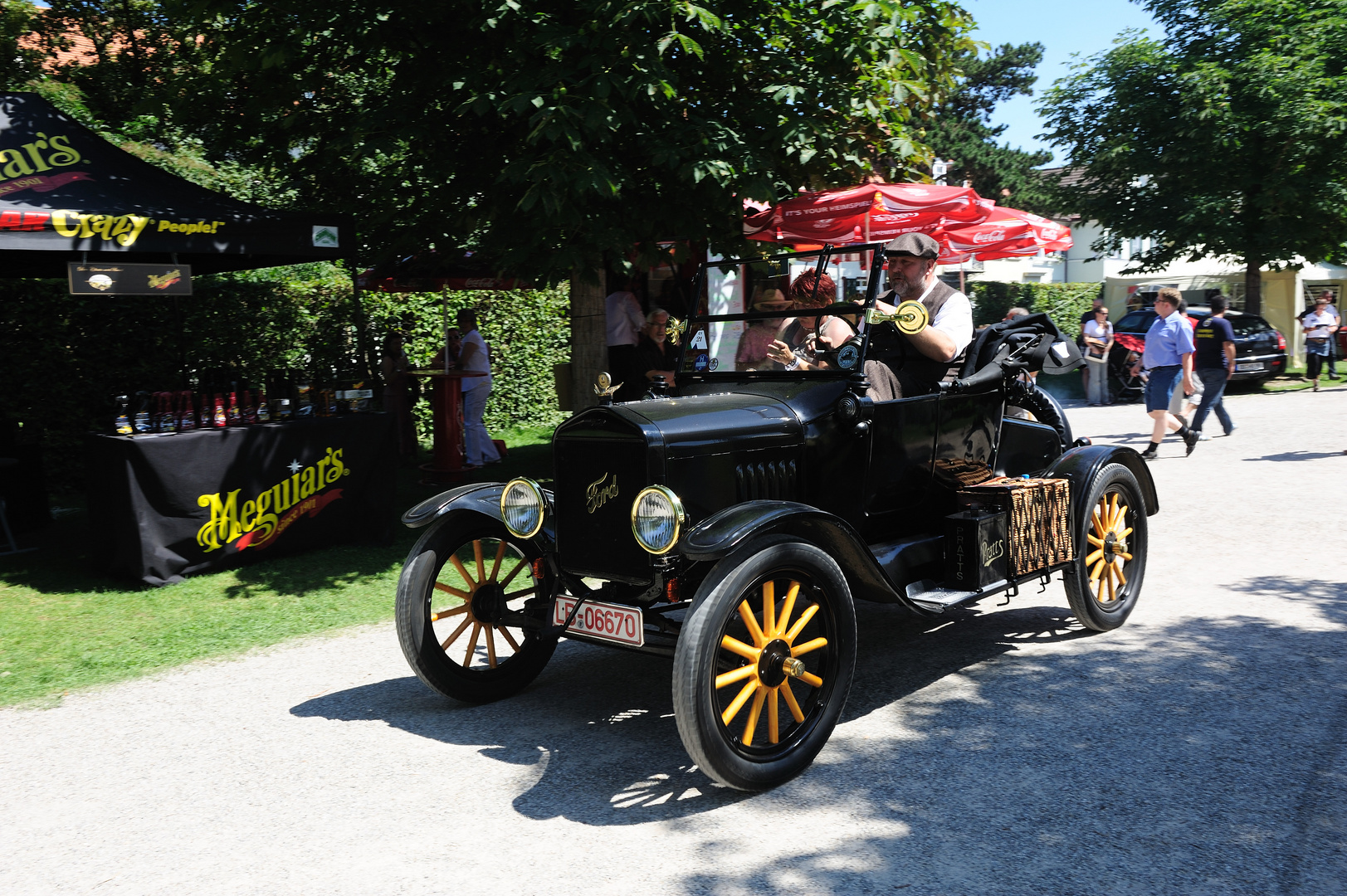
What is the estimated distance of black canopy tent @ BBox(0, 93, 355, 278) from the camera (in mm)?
6500

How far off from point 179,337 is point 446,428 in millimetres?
2839

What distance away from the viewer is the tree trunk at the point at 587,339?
869 centimetres

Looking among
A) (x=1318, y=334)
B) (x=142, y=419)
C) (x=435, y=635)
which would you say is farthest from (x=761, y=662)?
(x=1318, y=334)

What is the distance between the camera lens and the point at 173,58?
1245 cm

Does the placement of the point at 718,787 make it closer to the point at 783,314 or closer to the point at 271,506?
the point at 783,314

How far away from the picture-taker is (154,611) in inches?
239

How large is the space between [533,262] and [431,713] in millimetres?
3570

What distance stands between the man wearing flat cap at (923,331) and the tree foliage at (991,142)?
90.3 ft

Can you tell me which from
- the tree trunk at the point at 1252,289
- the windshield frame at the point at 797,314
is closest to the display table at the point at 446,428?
the windshield frame at the point at 797,314

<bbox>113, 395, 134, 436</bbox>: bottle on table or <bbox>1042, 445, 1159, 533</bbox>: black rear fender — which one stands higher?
<bbox>113, 395, 134, 436</bbox>: bottle on table

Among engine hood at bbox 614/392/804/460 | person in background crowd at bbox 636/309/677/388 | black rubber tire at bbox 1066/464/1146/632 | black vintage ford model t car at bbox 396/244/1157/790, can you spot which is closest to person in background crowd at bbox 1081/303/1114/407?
person in background crowd at bbox 636/309/677/388

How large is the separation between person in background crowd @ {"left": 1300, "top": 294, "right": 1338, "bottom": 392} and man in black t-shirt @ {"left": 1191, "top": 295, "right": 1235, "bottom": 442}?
8.17 meters

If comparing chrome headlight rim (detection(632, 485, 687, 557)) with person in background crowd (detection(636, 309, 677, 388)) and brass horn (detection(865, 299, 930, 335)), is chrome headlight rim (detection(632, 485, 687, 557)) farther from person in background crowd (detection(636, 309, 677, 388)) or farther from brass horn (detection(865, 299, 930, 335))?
person in background crowd (detection(636, 309, 677, 388))

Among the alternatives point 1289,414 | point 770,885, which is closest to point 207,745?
point 770,885
